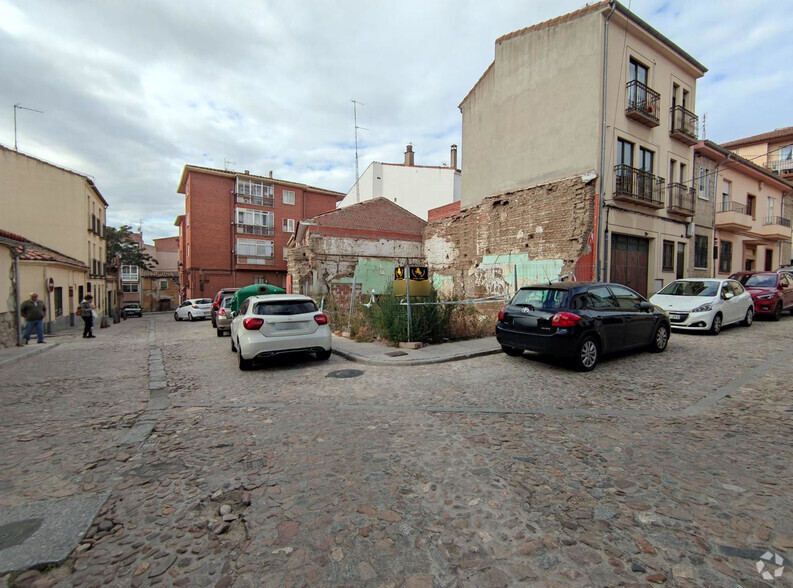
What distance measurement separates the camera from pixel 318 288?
21.1 metres

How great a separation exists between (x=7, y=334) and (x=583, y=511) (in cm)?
1529

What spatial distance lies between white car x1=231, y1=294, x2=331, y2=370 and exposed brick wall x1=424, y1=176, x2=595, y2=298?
30.9ft

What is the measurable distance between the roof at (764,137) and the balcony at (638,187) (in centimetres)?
2550

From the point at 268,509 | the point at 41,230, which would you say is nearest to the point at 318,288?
the point at 41,230

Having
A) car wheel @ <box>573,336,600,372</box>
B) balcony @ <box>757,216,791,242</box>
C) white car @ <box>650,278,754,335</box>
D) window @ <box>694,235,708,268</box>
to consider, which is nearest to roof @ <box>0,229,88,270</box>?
car wheel @ <box>573,336,600,372</box>

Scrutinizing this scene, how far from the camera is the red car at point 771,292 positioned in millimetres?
13172

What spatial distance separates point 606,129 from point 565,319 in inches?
393

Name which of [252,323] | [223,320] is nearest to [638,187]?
[252,323]

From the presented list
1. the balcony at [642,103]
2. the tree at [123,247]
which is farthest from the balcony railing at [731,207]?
the tree at [123,247]

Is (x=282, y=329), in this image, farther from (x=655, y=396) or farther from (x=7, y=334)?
(x=7, y=334)

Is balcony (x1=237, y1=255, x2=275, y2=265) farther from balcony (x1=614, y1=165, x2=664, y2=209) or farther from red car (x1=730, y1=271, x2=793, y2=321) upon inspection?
red car (x1=730, y1=271, x2=793, y2=321)

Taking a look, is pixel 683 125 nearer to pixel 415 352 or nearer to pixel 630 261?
pixel 630 261

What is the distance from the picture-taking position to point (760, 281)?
1421cm

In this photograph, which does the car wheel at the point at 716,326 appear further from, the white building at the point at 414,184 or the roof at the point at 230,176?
the roof at the point at 230,176
